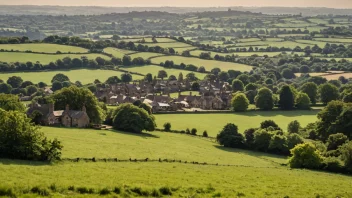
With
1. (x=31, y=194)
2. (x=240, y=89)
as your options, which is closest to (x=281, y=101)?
(x=240, y=89)

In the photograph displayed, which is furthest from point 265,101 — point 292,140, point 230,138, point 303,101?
point 230,138

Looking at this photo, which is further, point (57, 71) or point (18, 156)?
point (57, 71)

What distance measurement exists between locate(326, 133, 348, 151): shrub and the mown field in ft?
21.8

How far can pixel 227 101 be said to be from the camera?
101 m

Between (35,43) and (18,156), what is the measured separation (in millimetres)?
117584

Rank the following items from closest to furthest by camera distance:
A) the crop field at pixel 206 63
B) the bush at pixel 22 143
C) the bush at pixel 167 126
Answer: the bush at pixel 22 143 → the bush at pixel 167 126 → the crop field at pixel 206 63

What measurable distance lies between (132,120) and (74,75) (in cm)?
6194

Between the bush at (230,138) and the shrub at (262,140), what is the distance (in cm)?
194

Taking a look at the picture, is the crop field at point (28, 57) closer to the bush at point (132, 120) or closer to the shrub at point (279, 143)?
the bush at point (132, 120)

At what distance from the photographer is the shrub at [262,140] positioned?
59094 millimetres

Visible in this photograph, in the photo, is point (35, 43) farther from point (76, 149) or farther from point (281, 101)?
point (76, 149)

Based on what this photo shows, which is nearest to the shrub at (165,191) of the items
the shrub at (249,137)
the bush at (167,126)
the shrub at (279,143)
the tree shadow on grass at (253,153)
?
the tree shadow on grass at (253,153)

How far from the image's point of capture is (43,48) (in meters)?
A: 140

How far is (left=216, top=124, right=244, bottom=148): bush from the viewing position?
2349 inches
